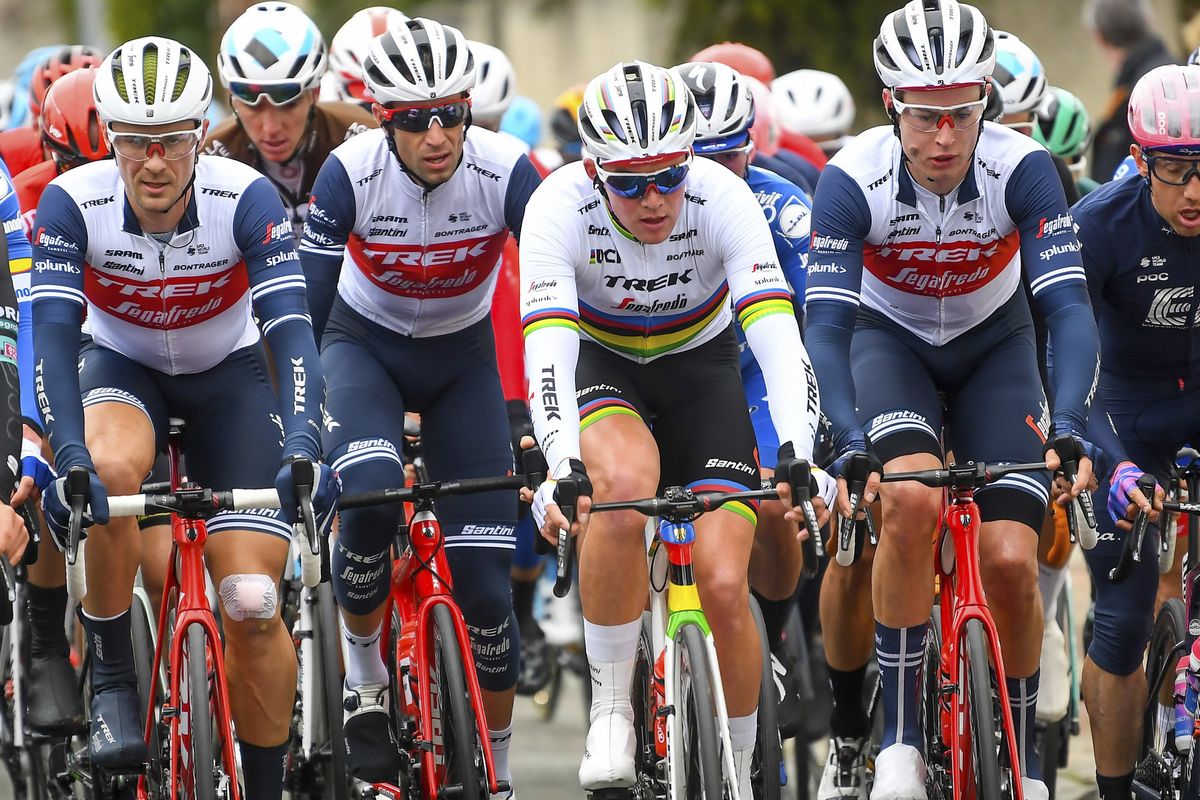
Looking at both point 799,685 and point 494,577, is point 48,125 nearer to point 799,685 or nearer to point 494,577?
point 494,577

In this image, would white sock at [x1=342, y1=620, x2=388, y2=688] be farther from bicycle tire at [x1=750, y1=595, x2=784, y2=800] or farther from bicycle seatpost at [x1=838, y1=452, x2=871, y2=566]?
bicycle seatpost at [x1=838, y1=452, x2=871, y2=566]

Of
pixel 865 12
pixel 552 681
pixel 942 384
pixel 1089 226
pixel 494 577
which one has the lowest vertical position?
pixel 552 681

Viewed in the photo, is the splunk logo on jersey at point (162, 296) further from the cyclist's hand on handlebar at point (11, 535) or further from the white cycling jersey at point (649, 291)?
the cyclist's hand on handlebar at point (11, 535)

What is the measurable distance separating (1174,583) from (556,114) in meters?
5.90

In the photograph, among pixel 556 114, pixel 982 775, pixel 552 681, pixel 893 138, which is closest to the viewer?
pixel 982 775

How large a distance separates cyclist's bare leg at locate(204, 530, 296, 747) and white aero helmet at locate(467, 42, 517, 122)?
12.8ft

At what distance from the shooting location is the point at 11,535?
4.78 metres

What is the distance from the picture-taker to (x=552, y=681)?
9.66 m

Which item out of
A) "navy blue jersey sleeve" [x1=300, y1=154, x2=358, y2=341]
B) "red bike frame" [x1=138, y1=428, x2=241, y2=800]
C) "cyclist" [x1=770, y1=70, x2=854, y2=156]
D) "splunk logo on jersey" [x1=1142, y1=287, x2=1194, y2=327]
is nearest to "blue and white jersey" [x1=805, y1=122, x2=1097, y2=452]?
"splunk logo on jersey" [x1=1142, y1=287, x2=1194, y2=327]

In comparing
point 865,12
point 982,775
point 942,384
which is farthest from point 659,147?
point 865,12

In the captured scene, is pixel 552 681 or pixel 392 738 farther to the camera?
pixel 552 681

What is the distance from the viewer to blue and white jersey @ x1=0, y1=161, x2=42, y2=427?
585cm

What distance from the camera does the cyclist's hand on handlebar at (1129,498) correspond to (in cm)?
558

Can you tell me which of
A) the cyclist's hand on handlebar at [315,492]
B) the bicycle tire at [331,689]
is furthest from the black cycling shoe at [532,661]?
the cyclist's hand on handlebar at [315,492]
